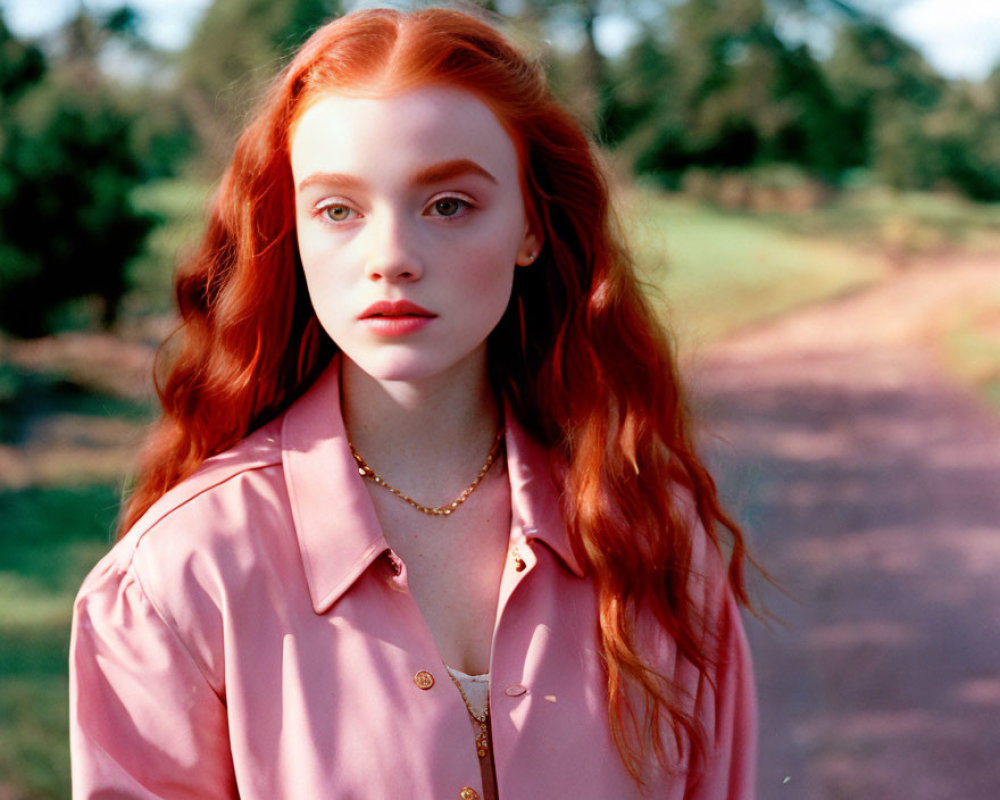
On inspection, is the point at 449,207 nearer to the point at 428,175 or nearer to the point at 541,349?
the point at 428,175

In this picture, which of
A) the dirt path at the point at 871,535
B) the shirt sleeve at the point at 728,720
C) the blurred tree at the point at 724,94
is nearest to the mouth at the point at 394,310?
the shirt sleeve at the point at 728,720

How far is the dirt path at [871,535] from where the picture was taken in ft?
12.6

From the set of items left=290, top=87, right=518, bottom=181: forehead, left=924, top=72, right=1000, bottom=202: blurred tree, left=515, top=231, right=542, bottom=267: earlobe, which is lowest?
left=515, top=231, right=542, bottom=267: earlobe

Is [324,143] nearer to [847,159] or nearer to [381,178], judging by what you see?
[381,178]

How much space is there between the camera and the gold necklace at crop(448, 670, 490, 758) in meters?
1.51

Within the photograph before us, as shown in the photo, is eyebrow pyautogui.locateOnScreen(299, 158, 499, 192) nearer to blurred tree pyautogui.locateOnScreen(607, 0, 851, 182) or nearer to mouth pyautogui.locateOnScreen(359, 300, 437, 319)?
mouth pyautogui.locateOnScreen(359, 300, 437, 319)

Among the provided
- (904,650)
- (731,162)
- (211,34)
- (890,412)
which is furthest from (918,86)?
(211,34)

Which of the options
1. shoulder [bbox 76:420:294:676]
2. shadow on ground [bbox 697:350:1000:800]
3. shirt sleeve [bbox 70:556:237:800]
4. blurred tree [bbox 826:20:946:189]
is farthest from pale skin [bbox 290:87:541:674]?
blurred tree [bbox 826:20:946:189]

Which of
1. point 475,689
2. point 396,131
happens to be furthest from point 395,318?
point 475,689

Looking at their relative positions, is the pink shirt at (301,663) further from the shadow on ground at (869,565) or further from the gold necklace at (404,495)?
the shadow on ground at (869,565)

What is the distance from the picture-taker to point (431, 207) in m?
1.51

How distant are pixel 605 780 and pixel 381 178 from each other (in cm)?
90

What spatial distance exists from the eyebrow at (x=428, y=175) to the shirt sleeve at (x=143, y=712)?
62 centimetres

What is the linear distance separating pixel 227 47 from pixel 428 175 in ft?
11.9
